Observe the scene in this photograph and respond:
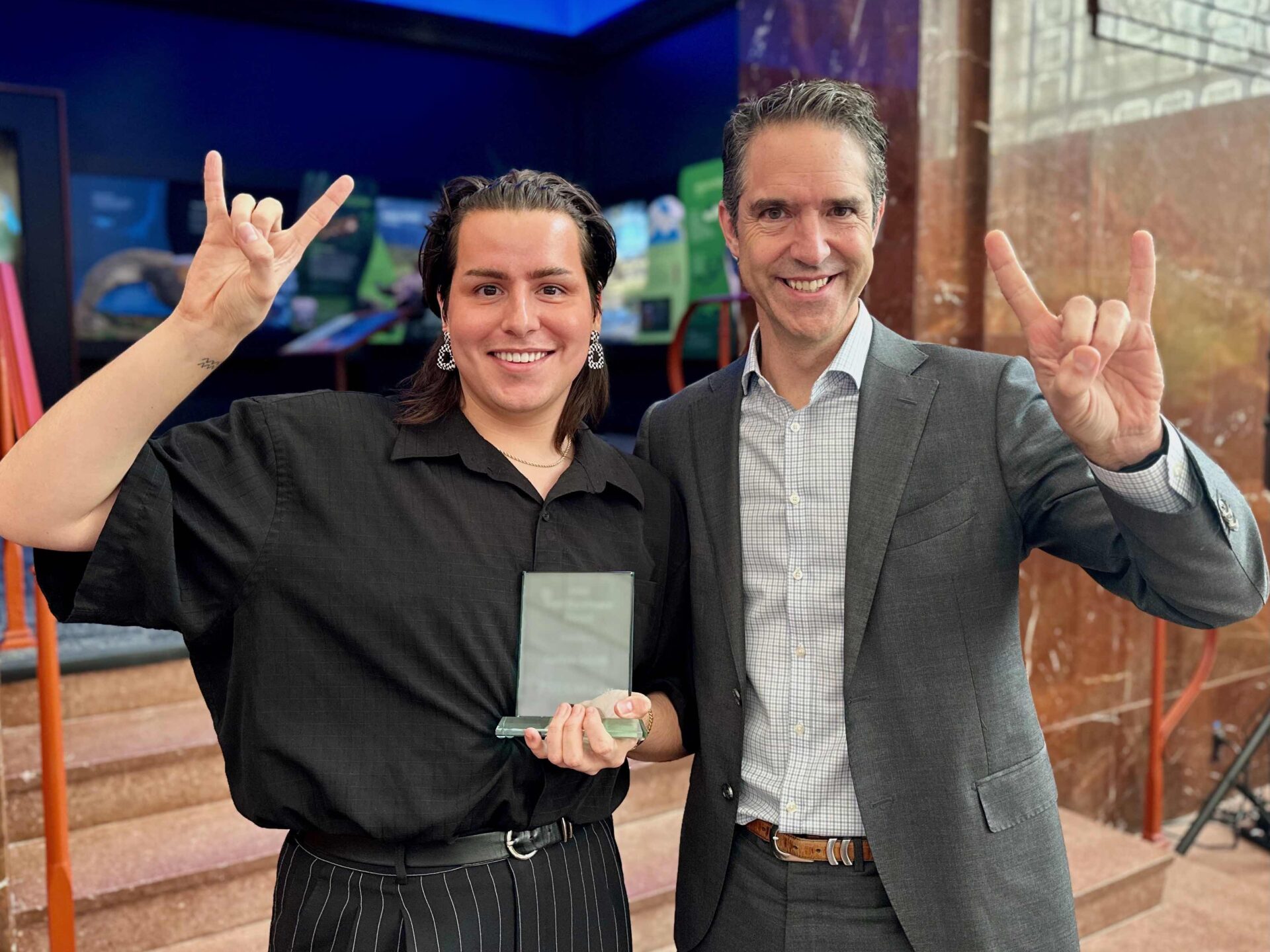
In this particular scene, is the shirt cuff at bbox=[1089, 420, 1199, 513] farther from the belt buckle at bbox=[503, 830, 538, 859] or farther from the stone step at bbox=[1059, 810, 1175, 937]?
the stone step at bbox=[1059, 810, 1175, 937]

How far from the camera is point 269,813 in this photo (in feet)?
4.25

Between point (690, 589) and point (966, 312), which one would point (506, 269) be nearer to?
point (690, 589)

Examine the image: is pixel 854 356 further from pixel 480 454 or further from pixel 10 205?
pixel 10 205

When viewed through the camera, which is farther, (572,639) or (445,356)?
(445,356)

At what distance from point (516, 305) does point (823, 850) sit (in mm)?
869

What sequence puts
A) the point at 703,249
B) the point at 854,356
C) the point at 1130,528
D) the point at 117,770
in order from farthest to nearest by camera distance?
the point at 703,249 → the point at 117,770 → the point at 854,356 → the point at 1130,528

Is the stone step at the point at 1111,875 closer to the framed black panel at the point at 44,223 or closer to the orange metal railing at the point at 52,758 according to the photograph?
the orange metal railing at the point at 52,758

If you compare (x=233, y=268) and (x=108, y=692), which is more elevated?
(x=233, y=268)

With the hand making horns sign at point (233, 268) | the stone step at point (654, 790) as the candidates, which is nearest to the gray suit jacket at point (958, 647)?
the hand making horns sign at point (233, 268)

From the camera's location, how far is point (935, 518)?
1.44 meters

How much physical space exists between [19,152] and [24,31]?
715mm

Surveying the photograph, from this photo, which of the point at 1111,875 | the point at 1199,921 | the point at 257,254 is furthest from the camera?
the point at 1199,921

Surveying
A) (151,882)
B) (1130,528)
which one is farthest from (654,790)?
(1130,528)

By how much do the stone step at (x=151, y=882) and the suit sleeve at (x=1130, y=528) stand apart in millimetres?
2126
